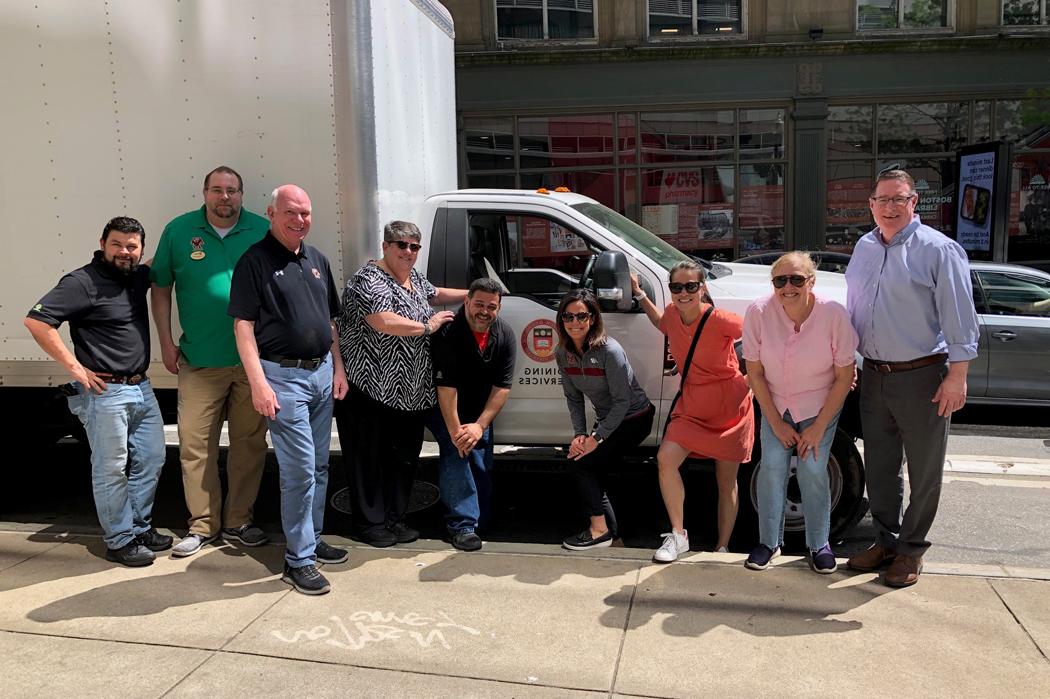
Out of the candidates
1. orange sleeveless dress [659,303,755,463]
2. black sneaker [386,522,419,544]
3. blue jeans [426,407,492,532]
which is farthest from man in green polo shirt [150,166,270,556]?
orange sleeveless dress [659,303,755,463]

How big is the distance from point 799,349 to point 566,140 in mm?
12913

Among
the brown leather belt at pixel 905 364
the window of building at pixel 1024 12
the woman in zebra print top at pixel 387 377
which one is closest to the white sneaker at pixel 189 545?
the woman in zebra print top at pixel 387 377

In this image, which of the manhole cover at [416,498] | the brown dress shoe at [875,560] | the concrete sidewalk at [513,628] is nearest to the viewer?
the concrete sidewalk at [513,628]

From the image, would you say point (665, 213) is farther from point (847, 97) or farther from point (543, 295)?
point (543, 295)

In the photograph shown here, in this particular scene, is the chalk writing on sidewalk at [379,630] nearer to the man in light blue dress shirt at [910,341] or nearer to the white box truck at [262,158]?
the white box truck at [262,158]

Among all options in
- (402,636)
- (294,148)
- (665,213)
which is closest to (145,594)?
(402,636)

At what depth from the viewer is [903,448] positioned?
435 cm

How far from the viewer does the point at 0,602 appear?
4.29 meters

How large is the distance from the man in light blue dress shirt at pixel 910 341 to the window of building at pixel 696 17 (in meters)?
13.2

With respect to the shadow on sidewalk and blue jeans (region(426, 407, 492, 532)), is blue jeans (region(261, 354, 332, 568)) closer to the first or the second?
blue jeans (region(426, 407, 492, 532))

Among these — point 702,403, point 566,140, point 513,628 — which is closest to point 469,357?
point 702,403

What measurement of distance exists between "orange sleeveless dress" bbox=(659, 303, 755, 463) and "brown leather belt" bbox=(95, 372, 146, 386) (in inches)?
108

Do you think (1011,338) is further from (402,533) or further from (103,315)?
(103,315)

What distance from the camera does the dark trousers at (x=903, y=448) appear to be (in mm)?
4145
